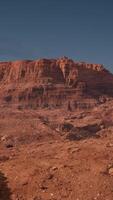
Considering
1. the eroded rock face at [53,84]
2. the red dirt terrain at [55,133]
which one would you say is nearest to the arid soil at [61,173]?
the red dirt terrain at [55,133]

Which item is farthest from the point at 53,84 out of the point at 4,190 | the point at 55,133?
the point at 4,190

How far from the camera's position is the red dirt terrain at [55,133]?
47.0ft

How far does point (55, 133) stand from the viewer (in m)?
43.2

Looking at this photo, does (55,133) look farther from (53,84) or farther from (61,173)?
(53,84)

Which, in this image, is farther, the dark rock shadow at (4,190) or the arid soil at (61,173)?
the dark rock shadow at (4,190)

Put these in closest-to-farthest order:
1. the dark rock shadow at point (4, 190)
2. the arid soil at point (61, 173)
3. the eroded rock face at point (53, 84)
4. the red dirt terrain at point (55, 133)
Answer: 1. the arid soil at point (61, 173)
2. the dark rock shadow at point (4, 190)
3. the red dirt terrain at point (55, 133)
4. the eroded rock face at point (53, 84)

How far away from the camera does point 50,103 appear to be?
3565 inches

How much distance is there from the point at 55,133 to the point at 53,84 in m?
51.8

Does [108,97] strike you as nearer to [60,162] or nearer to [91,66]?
[91,66]

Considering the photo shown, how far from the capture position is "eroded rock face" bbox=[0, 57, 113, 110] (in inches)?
3533

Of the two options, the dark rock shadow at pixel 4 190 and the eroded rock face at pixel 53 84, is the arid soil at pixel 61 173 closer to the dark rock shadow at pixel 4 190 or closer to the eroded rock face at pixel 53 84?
the dark rock shadow at pixel 4 190

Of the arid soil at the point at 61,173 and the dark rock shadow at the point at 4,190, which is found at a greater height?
the arid soil at the point at 61,173

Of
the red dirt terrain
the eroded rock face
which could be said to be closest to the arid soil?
the red dirt terrain

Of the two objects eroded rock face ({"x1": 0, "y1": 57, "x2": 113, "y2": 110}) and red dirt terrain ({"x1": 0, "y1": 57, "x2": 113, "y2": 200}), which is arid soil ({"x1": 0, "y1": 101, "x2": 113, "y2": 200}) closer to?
red dirt terrain ({"x1": 0, "y1": 57, "x2": 113, "y2": 200})
